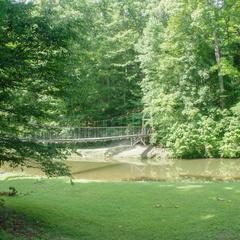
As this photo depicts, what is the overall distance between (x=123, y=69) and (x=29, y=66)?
17253 millimetres

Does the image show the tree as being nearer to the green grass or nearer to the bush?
the green grass

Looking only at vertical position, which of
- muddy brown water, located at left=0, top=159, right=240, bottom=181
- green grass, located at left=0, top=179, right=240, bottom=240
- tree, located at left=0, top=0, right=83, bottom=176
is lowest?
muddy brown water, located at left=0, top=159, right=240, bottom=181

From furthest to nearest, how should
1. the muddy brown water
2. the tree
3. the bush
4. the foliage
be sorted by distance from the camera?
the foliage < the bush < the muddy brown water < the tree

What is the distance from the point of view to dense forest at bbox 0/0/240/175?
8.81ft

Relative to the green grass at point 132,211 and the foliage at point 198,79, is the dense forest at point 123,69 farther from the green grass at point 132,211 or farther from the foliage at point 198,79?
the green grass at point 132,211

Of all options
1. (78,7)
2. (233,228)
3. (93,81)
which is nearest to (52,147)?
(93,81)

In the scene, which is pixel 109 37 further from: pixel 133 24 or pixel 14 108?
pixel 14 108

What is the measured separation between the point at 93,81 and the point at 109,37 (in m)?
15.7

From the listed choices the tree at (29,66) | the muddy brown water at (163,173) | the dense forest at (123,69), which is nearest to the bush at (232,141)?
the dense forest at (123,69)

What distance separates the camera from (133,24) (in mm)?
19953

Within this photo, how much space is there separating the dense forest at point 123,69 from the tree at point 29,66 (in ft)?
0.04

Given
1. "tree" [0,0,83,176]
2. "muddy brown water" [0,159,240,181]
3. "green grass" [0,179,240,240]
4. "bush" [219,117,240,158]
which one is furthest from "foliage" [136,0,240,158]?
"tree" [0,0,83,176]

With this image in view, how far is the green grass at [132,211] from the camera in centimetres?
273

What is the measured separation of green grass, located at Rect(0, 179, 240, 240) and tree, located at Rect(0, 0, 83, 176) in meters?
0.74
